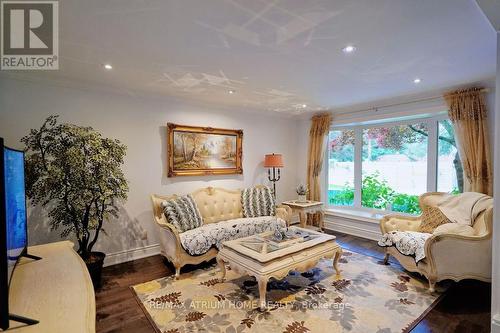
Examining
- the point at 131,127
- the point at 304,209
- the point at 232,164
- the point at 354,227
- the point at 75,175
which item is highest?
the point at 131,127

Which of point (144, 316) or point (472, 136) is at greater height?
point (472, 136)

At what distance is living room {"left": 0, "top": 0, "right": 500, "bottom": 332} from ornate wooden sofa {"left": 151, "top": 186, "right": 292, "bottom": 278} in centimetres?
2

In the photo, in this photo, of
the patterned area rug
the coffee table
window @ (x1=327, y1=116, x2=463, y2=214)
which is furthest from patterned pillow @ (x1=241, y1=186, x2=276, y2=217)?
window @ (x1=327, y1=116, x2=463, y2=214)

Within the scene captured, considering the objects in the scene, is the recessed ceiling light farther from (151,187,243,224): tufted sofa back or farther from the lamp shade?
(151,187,243,224): tufted sofa back

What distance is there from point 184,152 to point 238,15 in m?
2.64

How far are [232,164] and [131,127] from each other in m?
1.82

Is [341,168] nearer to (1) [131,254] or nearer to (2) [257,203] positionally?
(2) [257,203]

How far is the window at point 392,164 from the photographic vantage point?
383cm

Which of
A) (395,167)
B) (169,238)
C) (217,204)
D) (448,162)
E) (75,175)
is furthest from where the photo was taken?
(395,167)

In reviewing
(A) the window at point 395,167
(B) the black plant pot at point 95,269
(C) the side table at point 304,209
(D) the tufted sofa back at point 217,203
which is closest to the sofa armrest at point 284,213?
(C) the side table at point 304,209

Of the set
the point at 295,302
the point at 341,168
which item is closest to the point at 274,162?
the point at 341,168

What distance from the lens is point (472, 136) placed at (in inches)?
127

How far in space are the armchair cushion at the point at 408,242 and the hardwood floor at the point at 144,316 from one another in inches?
17.6

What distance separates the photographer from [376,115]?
4270 mm
